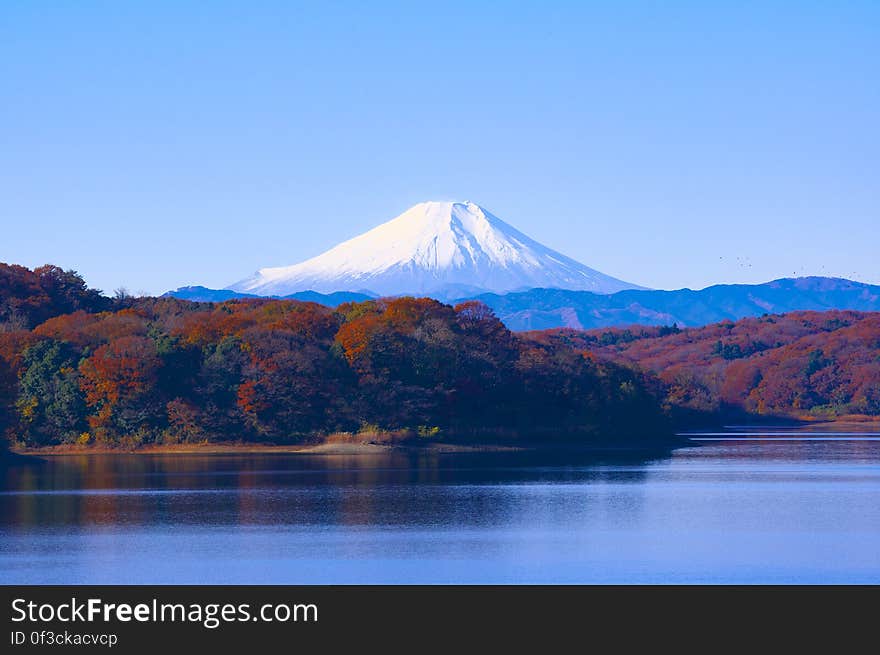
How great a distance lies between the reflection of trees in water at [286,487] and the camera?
45688mm

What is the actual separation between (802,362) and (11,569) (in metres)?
144

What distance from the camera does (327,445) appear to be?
285 ft

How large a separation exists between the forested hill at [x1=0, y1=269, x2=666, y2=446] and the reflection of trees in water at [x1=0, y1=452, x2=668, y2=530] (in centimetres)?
360

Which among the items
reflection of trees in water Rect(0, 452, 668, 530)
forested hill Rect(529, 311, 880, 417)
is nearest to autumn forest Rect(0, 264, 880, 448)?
reflection of trees in water Rect(0, 452, 668, 530)

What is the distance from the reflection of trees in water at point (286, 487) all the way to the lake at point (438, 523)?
0.12 metres

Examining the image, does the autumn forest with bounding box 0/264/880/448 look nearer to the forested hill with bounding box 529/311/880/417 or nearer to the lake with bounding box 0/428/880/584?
the lake with bounding box 0/428/880/584

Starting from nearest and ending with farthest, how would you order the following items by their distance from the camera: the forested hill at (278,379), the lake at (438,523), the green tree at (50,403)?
1. the lake at (438,523)
2. the green tree at (50,403)
3. the forested hill at (278,379)

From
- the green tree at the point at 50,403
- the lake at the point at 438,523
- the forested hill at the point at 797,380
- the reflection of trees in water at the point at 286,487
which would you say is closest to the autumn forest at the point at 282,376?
the green tree at the point at 50,403

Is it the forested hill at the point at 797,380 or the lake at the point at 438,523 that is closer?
the lake at the point at 438,523

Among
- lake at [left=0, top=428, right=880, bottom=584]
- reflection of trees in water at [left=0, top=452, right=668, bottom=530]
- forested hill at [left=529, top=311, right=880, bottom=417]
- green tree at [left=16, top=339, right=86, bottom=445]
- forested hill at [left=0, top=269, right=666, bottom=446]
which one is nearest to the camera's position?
lake at [left=0, top=428, right=880, bottom=584]

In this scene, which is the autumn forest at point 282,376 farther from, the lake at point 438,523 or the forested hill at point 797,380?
the forested hill at point 797,380

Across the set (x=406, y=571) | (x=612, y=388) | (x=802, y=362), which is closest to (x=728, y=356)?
(x=802, y=362)

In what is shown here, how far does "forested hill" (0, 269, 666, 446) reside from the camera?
84000 mm
